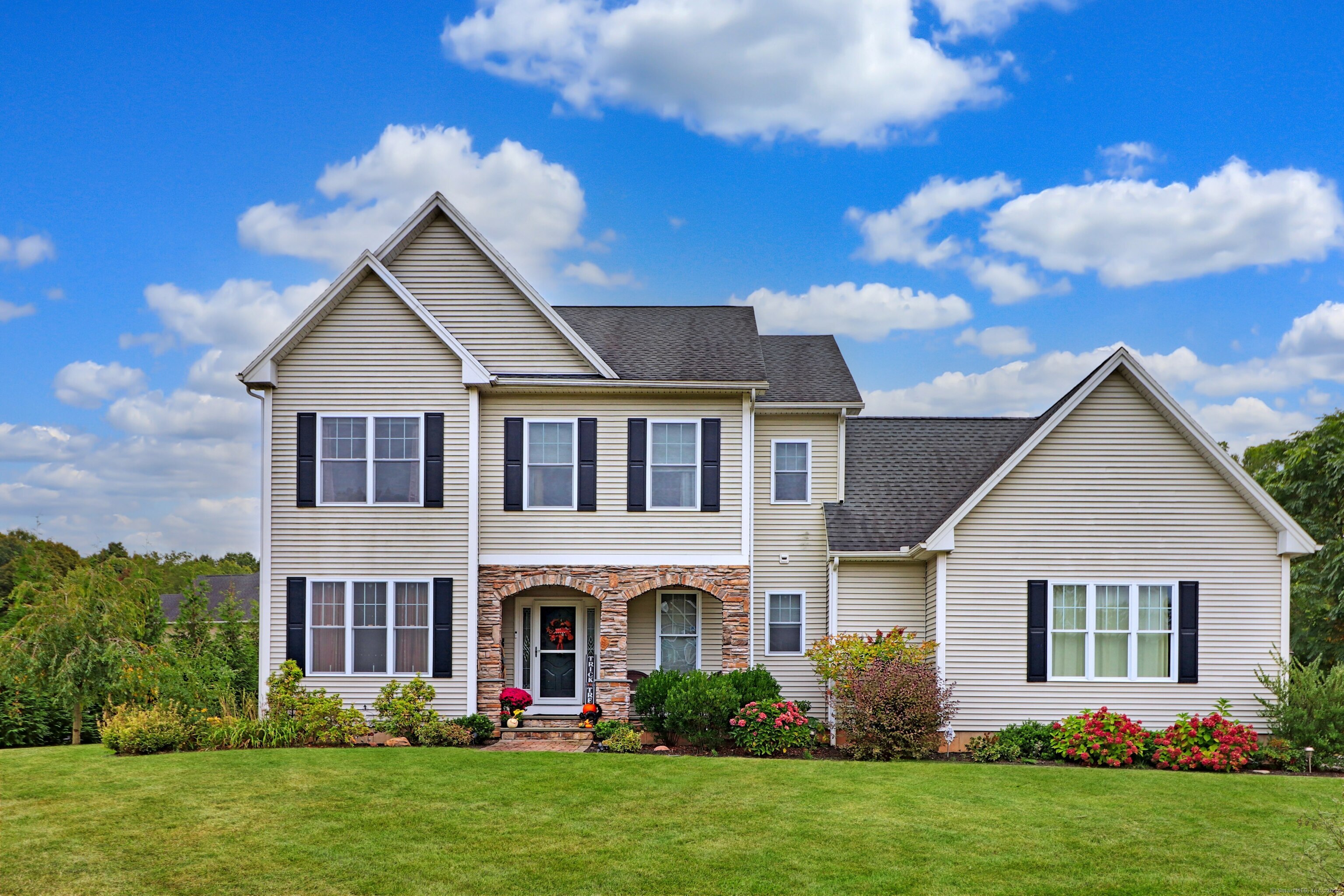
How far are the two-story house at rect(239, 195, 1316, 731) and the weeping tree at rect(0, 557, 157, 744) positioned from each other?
3.55 meters

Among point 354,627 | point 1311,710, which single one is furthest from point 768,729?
point 1311,710

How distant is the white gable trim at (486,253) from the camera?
59.6 feet

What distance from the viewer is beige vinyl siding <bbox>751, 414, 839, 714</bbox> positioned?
62.6 ft

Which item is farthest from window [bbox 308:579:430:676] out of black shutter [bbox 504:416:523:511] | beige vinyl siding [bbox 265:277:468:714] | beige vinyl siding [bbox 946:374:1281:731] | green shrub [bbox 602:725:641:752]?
beige vinyl siding [bbox 946:374:1281:731]

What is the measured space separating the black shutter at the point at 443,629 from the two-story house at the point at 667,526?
5 cm

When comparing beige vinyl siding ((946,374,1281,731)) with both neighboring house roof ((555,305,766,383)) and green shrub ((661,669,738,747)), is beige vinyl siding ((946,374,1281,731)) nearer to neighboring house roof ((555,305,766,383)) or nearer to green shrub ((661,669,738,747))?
green shrub ((661,669,738,747))

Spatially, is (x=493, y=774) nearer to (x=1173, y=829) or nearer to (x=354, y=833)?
(x=354, y=833)

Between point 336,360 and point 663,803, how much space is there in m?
9.97

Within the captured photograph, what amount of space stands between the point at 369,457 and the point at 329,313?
266 cm

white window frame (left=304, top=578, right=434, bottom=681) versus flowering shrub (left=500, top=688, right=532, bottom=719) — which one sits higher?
white window frame (left=304, top=578, right=434, bottom=681)

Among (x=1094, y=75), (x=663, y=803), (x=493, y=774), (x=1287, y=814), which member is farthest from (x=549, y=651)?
(x=1094, y=75)

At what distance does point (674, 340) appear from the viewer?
20078mm

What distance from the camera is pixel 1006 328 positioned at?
952 inches

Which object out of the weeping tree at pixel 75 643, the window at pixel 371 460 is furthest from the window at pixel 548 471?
the weeping tree at pixel 75 643
